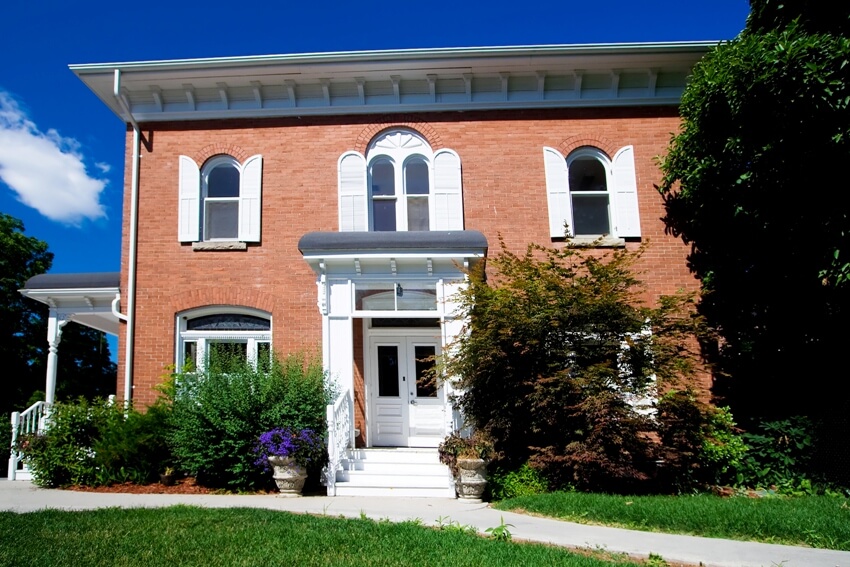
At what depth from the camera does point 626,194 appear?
1162 centimetres

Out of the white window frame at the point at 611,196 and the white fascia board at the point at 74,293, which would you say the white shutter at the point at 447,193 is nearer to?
Result: the white window frame at the point at 611,196

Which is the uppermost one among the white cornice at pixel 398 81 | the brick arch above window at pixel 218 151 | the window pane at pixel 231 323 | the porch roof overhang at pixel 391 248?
the white cornice at pixel 398 81

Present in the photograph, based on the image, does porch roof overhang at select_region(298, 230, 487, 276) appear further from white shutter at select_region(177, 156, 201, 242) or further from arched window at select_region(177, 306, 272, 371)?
white shutter at select_region(177, 156, 201, 242)

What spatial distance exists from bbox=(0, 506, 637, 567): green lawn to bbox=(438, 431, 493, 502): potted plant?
7.06ft

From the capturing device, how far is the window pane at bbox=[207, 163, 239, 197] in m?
12.0

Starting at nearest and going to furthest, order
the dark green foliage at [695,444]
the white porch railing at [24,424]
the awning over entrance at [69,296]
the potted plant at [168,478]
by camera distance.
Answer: the dark green foliage at [695,444], the potted plant at [168,478], the white porch railing at [24,424], the awning over entrance at [69,296]

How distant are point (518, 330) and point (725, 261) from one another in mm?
4346

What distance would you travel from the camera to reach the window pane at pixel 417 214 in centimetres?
1173

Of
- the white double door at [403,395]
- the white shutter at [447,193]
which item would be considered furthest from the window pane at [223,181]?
the white double door at [403,395]

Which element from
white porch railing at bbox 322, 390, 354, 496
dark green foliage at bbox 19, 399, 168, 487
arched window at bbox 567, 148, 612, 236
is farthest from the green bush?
dark green foliage at bbox 19, 399, 168, 487

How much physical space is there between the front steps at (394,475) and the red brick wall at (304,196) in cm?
242

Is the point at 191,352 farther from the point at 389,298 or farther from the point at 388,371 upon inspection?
the point at 389,298

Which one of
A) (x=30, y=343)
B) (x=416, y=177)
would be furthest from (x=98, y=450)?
(x=30, y=343)

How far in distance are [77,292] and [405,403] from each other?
264 inches
